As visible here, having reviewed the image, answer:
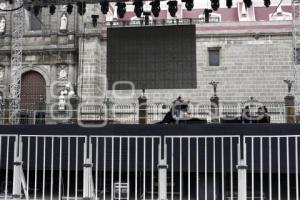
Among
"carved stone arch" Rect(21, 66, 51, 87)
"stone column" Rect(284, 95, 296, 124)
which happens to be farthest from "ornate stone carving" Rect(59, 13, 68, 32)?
"stone column" Rect(284, 95, 296, 124)

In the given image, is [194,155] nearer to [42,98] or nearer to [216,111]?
[216,111]

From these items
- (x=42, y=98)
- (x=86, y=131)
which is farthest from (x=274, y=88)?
(x=86, y=131)

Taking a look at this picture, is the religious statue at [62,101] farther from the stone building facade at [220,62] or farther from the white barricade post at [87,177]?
the white barricade post at [87,177]

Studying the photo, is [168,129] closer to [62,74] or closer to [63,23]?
[62,74]

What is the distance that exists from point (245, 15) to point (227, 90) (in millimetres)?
5830

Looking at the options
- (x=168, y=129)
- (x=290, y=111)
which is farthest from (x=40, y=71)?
(x=168, y=129)

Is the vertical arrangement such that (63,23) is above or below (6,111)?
above

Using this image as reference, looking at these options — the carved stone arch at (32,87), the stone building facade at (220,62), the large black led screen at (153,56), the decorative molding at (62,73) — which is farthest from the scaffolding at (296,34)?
the carved stone arch at (32,87)

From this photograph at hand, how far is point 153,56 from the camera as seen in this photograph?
2338cm

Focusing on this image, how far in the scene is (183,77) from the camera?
23.4 metres

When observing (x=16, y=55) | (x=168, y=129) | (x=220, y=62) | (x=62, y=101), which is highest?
(x=16, y=55)

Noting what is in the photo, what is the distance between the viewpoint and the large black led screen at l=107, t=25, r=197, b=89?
74.6 feet

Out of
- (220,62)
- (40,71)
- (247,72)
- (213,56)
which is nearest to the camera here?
(247,72)

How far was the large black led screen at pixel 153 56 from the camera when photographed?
2275cm
